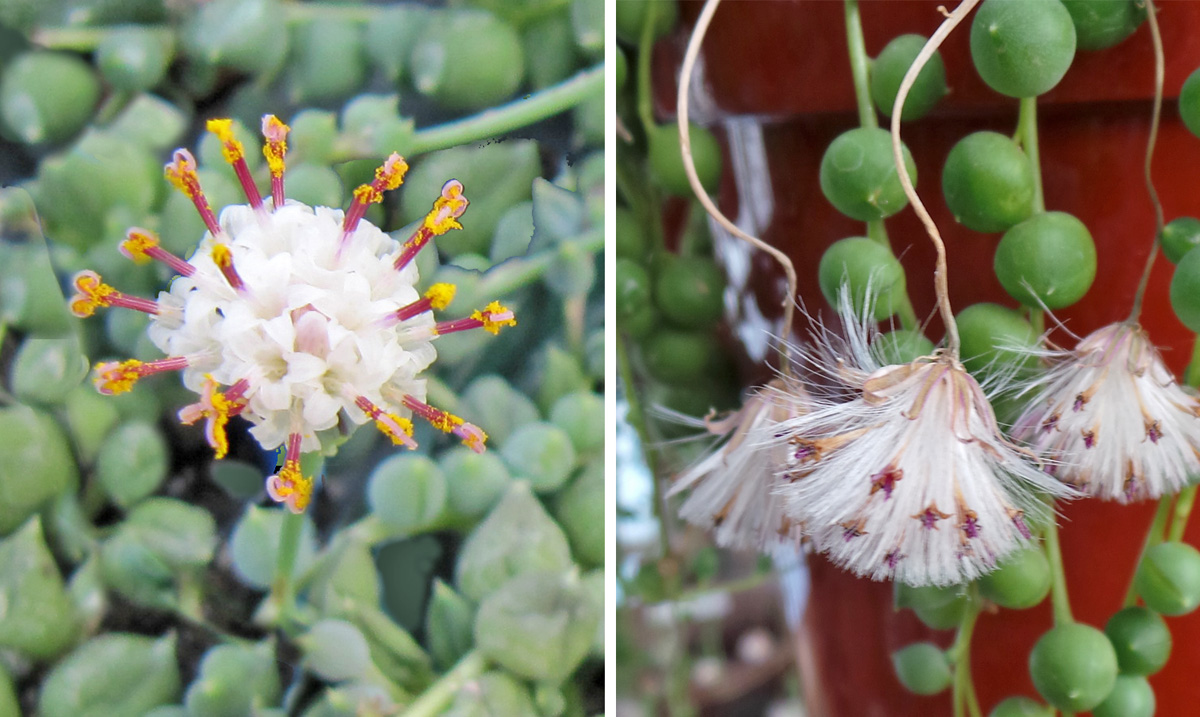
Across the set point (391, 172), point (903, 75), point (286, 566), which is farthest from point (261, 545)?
point (903, 75)

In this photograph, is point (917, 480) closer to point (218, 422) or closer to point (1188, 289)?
point (1188, 289)

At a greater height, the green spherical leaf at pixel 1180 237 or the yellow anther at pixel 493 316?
the green spherical leaf at pixel 1180 237

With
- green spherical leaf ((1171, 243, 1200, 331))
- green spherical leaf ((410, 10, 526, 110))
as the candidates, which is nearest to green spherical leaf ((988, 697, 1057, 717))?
green spherical leaf ((1171, 243, 1200, 331))

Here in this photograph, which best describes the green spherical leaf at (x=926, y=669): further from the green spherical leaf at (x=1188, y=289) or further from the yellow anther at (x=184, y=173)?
the yellow anther at (x=184, y=173)

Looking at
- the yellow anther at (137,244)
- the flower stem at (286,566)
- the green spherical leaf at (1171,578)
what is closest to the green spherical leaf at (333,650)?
the flower stem at (286,566)

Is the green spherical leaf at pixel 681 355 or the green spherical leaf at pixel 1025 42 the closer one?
the green spherical leaf at pixel 1025 42

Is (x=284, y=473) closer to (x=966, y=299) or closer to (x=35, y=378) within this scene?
(x=35, y=378)

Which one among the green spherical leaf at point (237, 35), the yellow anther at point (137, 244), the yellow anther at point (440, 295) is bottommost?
the yellow anther at point (440, 295)
